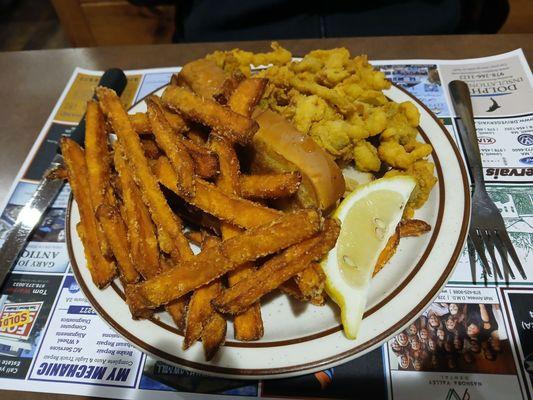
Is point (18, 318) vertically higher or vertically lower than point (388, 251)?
lower

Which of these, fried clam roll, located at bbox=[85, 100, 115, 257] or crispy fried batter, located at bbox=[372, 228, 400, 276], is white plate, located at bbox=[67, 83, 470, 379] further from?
fried clam roll, located at bbox=[85, 100, 115, 257]

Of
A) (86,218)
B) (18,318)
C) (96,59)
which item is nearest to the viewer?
(86,218)

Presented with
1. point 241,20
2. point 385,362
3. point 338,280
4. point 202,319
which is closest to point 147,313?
point 202,319

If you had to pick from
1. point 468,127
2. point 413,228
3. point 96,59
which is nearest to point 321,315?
point 413,228

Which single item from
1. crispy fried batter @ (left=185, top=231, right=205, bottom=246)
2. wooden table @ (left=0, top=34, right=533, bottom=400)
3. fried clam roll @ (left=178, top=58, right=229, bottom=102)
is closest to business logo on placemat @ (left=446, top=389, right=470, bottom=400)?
crispy fried batter @ (left=185, top=231, right=205, bottom=246)

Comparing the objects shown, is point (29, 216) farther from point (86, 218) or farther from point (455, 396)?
point (455, 396)

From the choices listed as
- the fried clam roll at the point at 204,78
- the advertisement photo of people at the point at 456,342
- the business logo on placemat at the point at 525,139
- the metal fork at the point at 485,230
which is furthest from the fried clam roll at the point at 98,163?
the business logo on placemat at the point at 525,139

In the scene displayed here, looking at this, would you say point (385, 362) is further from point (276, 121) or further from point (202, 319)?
point (276, 121)
